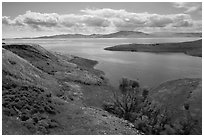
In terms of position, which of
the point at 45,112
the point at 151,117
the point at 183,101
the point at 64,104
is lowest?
the point at 151,117

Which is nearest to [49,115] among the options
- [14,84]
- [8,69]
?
[14,84]

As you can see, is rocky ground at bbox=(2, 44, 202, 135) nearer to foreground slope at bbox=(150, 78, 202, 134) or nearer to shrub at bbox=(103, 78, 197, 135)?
foreground slope at bbox=(150, 78, 202, 134)

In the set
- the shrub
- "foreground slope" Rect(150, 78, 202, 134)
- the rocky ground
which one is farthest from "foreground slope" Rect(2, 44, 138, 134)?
"foreground slope" Rect(150, 78, 202, 134)

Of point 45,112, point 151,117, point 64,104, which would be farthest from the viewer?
point 64,104

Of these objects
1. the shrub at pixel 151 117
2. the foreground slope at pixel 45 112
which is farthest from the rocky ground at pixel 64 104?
the shrub at pixel 151 117

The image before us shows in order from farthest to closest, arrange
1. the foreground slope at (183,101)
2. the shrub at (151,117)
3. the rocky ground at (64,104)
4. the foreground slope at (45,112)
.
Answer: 1. the foreground slope at (183,101)
2. the shrub at (151,117)
3. the rocky ground at (64,104)
4. the foreground slope at (45,112)

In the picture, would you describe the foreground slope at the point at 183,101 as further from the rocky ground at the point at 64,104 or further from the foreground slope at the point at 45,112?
the foreground slope at the point at 45,112

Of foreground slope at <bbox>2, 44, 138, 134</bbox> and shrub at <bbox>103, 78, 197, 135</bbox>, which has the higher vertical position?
foreground slope at <bbox>2, 44, 138, 134</bbox>

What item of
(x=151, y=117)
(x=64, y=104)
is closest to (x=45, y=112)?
(x=64, y=104)

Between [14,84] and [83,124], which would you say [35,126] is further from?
[14,84]

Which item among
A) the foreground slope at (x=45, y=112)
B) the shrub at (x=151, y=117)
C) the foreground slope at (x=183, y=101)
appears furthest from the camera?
the foreground slope at (x=183, y=101)

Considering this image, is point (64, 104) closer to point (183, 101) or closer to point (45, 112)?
point (45, 112)

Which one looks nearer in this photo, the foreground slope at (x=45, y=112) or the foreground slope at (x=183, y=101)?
the foreground slope at (x=45, y=112)
